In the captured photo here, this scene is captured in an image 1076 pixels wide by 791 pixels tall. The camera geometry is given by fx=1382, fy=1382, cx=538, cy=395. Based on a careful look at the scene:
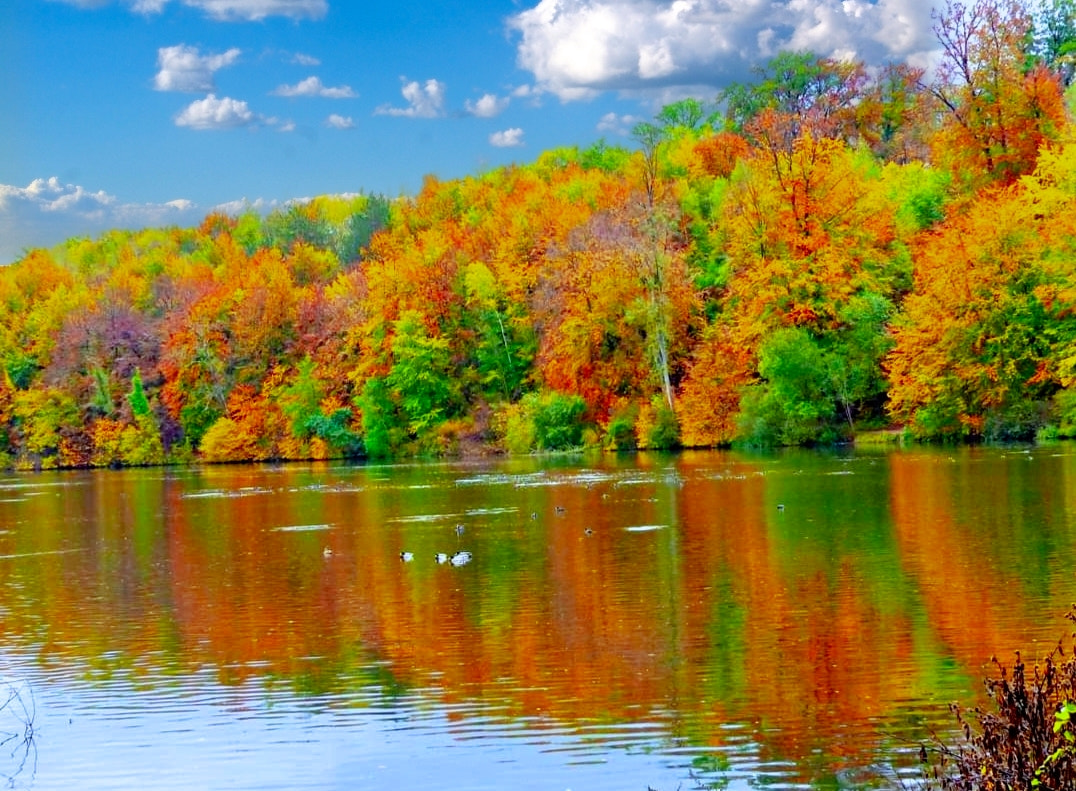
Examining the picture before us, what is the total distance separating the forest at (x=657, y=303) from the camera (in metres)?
57.7

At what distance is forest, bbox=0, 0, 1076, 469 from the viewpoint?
57.7 m

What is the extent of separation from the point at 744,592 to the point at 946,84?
166ft

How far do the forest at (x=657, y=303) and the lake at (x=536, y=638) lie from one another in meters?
19.5

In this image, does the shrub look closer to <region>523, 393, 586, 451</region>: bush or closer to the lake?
<region>523, 393, 586, 451</region>: bush

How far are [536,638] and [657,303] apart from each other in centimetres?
5467

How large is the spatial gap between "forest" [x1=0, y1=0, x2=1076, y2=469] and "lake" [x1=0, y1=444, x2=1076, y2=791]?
64.0ft

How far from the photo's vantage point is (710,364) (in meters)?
69.6

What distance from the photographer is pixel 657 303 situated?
2857 inches

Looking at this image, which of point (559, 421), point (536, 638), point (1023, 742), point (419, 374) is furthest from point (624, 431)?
point (1023, 742)

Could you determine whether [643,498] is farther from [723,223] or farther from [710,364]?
[723,223]

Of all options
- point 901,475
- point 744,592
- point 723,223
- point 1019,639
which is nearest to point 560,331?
point 723,223

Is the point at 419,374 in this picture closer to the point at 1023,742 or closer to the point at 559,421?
the point at 559,421

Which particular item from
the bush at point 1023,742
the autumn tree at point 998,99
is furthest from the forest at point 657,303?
the bush at point 1023,742

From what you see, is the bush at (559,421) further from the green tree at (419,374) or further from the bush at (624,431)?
the green tree at (419,374)
